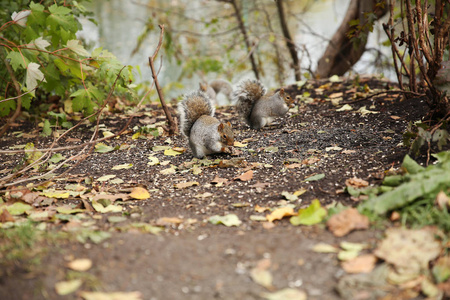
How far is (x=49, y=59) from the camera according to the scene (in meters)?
3.91

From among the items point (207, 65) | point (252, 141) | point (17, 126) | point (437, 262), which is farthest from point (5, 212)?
point (207, 65)

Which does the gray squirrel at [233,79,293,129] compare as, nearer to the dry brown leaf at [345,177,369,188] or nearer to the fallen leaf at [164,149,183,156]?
the fallen leaf at [164,149,183,156]

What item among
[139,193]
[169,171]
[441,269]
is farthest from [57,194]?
[441,269]

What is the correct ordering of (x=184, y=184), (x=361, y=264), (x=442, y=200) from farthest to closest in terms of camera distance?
(x=184, y=184) < (x=442, y=200) < (x=361, y=264)

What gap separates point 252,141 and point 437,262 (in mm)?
2419

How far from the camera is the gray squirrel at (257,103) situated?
434cm

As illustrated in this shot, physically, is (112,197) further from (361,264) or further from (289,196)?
(361,264)

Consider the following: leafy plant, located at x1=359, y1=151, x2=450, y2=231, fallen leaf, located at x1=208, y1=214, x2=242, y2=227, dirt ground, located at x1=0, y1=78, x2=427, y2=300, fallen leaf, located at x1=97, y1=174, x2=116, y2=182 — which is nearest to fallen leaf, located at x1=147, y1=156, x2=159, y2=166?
dirt ground, located at x1=0, y1=78, x2=427, y2=300

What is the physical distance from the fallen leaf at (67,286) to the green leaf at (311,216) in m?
1.01

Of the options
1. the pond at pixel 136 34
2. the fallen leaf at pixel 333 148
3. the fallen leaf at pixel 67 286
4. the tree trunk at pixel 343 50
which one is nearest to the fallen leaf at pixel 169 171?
the fallen leaf at pixel 333 148

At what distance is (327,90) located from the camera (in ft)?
17.5

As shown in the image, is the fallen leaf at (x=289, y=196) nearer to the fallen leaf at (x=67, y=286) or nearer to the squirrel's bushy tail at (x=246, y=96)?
the fallen leaf at (x=67, y=286)

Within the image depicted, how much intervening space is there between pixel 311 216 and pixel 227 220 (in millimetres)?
435

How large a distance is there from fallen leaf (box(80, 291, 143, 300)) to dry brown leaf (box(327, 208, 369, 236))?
887mm
